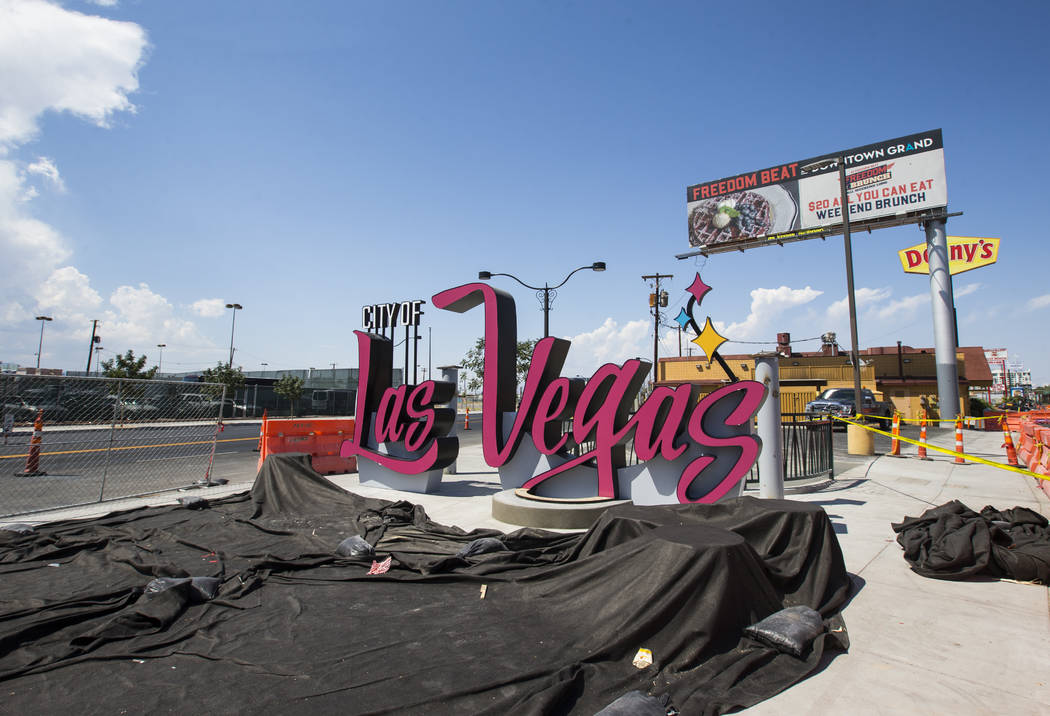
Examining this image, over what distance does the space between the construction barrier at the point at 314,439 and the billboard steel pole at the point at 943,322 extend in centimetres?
3059

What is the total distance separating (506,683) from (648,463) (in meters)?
6.11

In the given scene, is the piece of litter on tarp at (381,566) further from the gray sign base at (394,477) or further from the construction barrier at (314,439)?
the construction barrier at (314,439)

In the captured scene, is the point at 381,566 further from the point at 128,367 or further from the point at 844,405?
the point at 128,367

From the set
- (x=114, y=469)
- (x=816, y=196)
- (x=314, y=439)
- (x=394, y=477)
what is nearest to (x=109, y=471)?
(x=114, y=469)

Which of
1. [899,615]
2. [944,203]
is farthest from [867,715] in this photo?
[944,203]

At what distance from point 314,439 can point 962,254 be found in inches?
1396

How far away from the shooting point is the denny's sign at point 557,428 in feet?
28.3

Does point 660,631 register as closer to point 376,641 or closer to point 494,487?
point 376,641

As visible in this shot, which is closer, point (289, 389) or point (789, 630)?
point (789, 630)

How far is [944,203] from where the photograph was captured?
2995 cm

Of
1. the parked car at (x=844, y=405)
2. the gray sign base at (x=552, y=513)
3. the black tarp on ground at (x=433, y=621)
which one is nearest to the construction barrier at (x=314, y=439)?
the black tarp on ground at (x=433, y=621)

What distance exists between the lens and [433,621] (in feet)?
14.9

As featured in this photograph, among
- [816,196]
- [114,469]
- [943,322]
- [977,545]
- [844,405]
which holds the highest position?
[816,196]

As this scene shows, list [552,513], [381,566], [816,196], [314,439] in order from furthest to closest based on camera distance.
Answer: [816,196] → [314,439] → [552,513] → [381,566]
